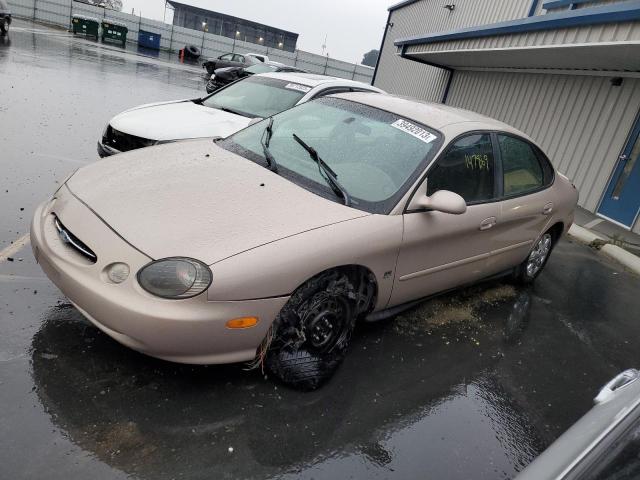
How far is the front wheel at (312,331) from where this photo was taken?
2689mm

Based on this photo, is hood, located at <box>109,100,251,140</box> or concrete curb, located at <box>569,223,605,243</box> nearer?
hood, located at <box>109,100,251,140</box>

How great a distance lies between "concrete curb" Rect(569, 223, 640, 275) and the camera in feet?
21.2

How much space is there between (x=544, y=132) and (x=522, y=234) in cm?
667

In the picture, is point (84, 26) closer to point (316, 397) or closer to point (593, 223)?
point (593, 223)

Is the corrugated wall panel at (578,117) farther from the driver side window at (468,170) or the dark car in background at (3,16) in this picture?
the dark car in background at (3,16)

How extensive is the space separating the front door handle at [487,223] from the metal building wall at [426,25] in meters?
9.97

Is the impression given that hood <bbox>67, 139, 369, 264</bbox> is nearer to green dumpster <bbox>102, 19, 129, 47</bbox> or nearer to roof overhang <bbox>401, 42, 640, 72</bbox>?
roof overhang <bbox>401, 42, 640, 72</bbox>

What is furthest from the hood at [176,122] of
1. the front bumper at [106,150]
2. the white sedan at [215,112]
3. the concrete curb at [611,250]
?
the concrete curb at [611,250]

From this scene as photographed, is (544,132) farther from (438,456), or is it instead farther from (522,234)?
(438,456)

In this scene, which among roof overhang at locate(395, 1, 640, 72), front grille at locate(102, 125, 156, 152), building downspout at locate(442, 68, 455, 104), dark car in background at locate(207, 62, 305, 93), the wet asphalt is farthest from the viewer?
building downspout at locate(442, 68, 455, 104)

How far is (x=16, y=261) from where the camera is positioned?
3557mm

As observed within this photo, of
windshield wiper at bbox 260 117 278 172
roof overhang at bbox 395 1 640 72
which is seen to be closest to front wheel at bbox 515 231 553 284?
windshield wiper at bbox 260 117 278 172

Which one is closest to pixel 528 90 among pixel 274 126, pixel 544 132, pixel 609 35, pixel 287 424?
pixel 544 132

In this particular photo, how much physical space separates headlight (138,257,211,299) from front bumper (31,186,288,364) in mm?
33
